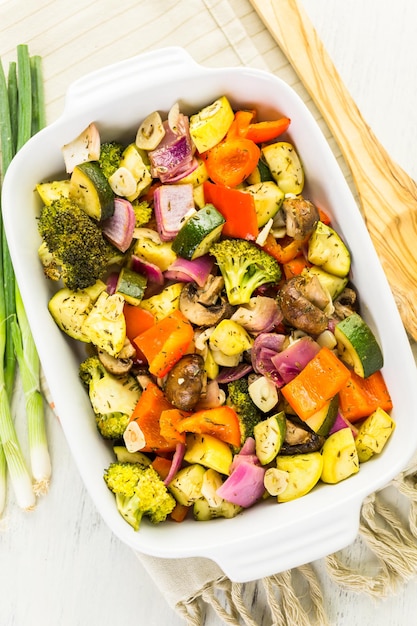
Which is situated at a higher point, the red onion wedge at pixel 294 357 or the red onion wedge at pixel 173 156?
the red onion wedge at pixel 173 156

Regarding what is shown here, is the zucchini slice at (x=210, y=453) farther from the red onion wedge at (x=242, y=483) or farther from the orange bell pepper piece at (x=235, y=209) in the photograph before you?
the orange bell pepper piece at (x=235, y=209)

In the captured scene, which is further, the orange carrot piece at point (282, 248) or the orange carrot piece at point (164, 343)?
the orange carrot piece at point (282, 248)

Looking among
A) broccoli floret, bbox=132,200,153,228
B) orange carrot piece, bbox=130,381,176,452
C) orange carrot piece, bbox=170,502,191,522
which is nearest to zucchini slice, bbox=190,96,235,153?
broccoli floret, bbox=132,200,153,228

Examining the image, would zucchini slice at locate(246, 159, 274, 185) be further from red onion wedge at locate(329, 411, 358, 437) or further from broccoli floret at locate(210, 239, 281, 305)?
red onion wedge at locate(329, 411, 358, 437)

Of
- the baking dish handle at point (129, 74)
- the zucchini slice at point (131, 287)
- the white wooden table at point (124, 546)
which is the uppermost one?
the baking dish handle at point (129, 74)

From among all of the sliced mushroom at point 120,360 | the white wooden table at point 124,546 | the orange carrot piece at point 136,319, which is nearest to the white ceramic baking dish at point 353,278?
→ the sliced mushroom at point 120,360

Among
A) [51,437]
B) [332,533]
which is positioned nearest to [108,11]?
[51,437]

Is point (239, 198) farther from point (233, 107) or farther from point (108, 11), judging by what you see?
point (108, 11)
